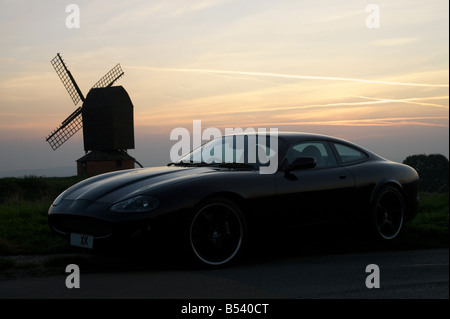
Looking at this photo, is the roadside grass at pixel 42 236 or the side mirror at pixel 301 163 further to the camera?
the roadside grass at pixel 42 236

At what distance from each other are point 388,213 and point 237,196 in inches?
107

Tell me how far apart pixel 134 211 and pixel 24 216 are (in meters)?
4.45

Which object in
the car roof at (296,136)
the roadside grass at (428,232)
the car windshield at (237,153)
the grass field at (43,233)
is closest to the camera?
the car windshield at (237,153)

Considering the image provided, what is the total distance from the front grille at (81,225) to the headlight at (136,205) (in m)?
0.19

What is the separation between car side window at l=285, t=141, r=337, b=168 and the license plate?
2.59 meters

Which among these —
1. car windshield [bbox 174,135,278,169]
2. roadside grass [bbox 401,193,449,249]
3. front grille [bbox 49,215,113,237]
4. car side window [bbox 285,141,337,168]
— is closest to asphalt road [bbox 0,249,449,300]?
front grille [bbox 49,215,113,237]

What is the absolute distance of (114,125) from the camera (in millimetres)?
50781

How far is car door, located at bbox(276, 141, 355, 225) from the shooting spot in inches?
264

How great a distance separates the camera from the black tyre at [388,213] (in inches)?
304

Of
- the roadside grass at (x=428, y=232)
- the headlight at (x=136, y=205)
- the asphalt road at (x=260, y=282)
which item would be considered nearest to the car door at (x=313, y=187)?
the asphalt road at (x=260, y=282)

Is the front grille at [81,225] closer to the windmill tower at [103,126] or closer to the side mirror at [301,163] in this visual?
the side mirror at [301,163]

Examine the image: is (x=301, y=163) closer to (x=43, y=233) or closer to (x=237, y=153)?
(x=237, y=153)

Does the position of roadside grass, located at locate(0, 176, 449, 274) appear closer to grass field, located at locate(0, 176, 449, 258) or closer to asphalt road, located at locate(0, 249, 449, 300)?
grass field, located at locate(0, 176, 449, 258)
